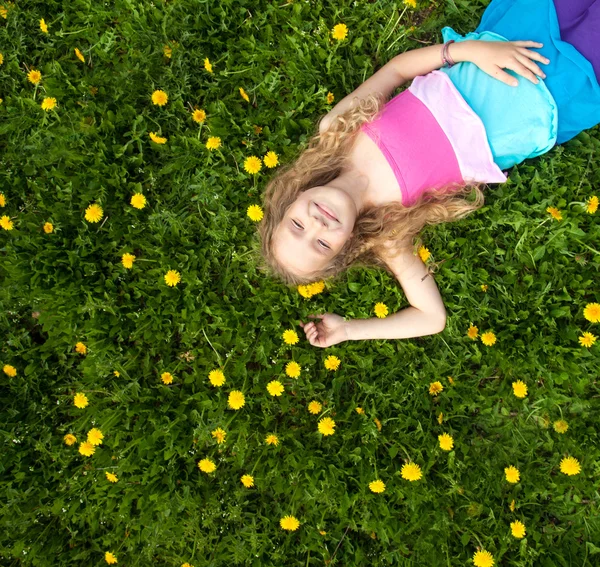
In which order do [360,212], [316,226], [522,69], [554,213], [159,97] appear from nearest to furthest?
[316,226], [522,69], [360,212], [554,213], [159,97]

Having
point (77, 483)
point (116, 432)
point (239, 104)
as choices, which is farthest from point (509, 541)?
point (239, 104)

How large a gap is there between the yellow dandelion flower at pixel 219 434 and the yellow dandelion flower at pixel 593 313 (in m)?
2.00

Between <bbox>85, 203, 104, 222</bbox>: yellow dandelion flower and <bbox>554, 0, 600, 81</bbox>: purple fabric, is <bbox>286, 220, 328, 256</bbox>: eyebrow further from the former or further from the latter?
<bbox>554, 0, 600, 81</bbox>: purple fabric

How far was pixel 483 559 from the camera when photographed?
2.51 meters

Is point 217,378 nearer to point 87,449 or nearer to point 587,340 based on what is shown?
point 87,449

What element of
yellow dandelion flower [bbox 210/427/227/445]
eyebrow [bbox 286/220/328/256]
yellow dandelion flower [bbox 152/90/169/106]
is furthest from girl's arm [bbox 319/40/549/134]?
yellow dandelion flower [bbox 210/427/227/445]

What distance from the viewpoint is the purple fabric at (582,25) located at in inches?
86.8

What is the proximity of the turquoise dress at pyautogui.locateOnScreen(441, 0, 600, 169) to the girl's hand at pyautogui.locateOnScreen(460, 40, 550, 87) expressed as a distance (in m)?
0.07

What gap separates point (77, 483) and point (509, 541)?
2.35 m

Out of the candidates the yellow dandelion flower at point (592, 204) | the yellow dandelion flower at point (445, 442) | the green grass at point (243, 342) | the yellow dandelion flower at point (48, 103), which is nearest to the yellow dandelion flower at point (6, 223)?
the green grass at point (243, 342)

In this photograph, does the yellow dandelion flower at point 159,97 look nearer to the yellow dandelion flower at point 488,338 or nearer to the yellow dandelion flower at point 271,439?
the yellow dandelion flower at point 271,439

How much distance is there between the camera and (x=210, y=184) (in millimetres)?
2674

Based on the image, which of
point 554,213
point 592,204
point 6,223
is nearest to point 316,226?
point 554,213

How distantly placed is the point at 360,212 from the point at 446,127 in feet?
1.80
